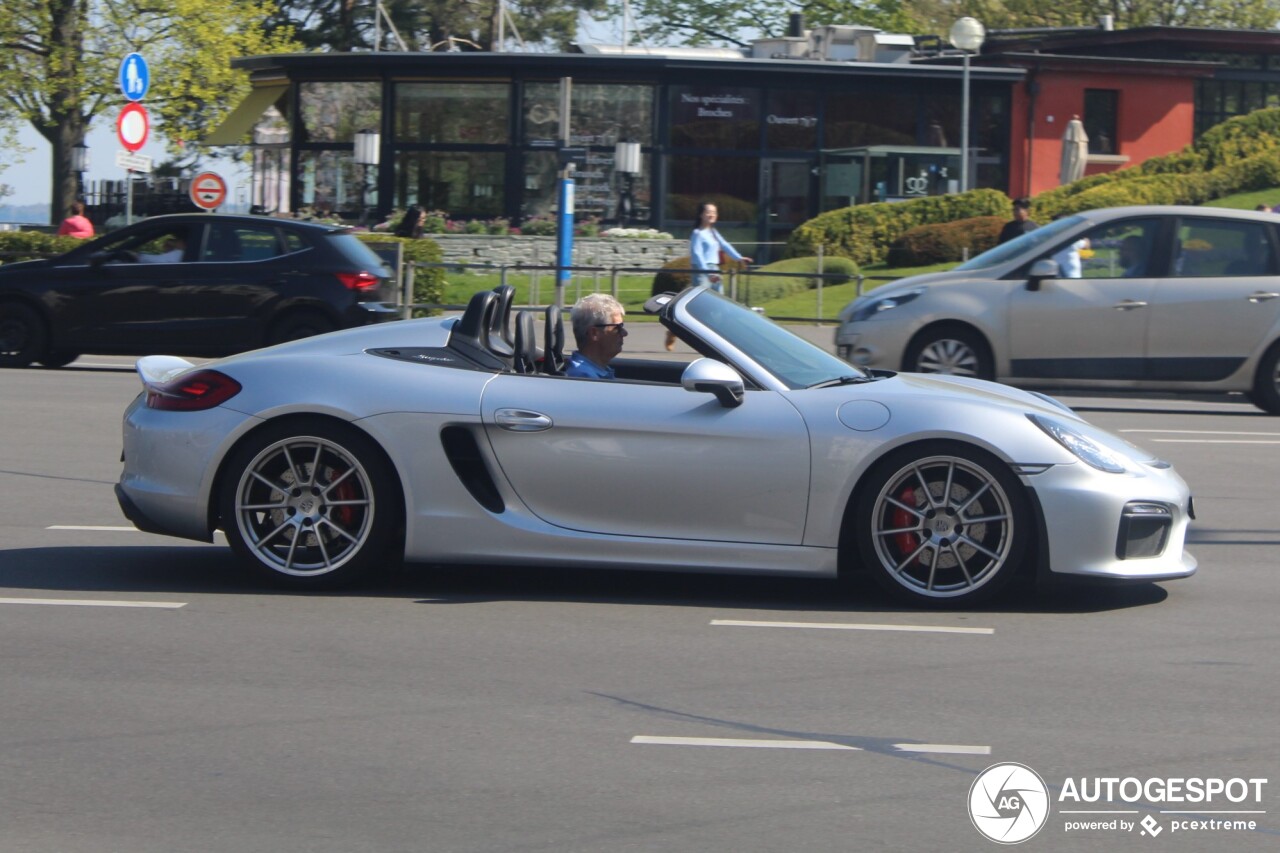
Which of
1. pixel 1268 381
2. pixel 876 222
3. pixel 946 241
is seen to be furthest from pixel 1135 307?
pixel 876 222

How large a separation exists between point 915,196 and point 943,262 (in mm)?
8066

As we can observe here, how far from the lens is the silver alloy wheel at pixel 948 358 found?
14.3 meters

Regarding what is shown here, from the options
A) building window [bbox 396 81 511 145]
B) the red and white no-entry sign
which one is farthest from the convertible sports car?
building window [bbox 396 81 511 145]

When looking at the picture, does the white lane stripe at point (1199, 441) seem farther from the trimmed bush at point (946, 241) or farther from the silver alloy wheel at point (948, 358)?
the trimmed bush at point (946, 241)

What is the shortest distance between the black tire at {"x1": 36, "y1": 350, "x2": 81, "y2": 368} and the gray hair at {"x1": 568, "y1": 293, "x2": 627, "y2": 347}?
11.7 m

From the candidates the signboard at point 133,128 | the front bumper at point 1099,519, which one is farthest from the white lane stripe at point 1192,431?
the signboard at point 133,128

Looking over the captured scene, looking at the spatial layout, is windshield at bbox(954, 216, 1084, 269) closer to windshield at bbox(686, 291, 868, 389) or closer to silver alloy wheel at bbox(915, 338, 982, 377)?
silver alloy wheel at bbox(915, 338, 982, 377)

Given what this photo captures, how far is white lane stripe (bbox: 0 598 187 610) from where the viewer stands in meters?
6.66

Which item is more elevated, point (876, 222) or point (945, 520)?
point (876, 222)

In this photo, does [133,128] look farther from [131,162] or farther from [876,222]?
[876,222]

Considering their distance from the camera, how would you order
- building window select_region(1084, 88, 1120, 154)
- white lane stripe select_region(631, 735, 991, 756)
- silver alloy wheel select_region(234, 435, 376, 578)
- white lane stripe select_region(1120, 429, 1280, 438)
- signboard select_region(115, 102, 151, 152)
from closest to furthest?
white lane stripe select_region(631, 735, 991, 756) < silver alloy wheel select_region(234, 435, 376, 578) < white lane stripe select_region(1120, 429, 1280, 438) < signboard select_region(115, 102, 151, 152) < building window select_region(1084, 88, 1120, 154)

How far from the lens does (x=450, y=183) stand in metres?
40.2

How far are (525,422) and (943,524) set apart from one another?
65.3 inches

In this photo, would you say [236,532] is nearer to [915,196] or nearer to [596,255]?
[596,255]
